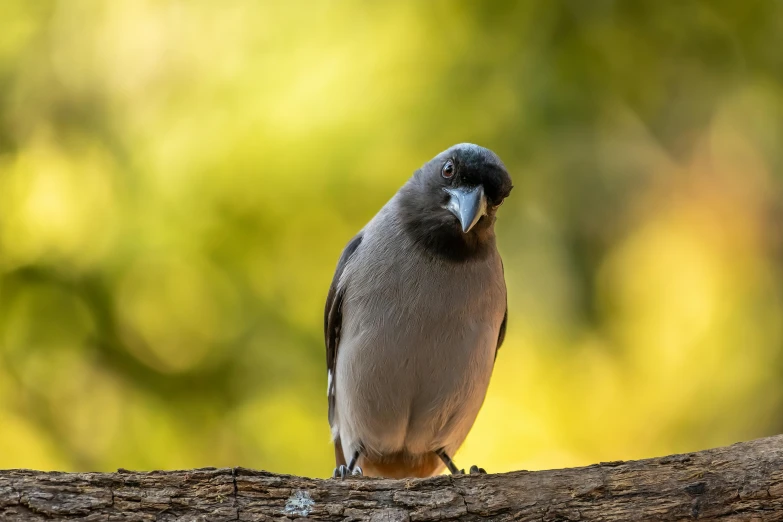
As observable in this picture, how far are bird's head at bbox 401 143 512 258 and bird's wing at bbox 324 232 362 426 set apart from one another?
571mm

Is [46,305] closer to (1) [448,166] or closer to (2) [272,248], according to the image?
(2) [272,248]

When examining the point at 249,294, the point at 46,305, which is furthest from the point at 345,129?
the point at 46,305

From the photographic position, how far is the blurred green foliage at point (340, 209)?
7.32m

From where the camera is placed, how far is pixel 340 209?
25.2 ft

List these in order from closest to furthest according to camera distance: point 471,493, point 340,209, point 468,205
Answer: point 471,493 < point 468,205 < point 340,209

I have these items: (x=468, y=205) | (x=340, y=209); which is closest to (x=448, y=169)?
(x=468, y=205)

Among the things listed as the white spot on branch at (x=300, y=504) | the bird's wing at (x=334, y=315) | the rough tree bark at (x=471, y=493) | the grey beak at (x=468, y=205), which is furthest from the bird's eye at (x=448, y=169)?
the white spot on branch at (x=300, y=504)

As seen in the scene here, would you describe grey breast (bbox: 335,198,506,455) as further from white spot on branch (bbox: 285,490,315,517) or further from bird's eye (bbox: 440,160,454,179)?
white spot on branch (bbox: 285,490,315,517)

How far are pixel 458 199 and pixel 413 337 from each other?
0.88 m

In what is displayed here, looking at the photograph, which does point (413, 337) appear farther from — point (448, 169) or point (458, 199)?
point (448, 169)

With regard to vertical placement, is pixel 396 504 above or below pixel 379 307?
below

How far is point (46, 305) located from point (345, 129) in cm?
286

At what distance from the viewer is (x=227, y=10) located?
8031 mm

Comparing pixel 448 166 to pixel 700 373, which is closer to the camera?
pixel 448 166
